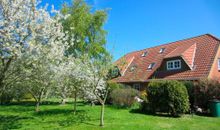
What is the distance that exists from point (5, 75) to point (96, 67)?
182 inches

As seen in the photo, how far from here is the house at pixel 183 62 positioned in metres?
23.1

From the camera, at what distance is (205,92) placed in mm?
18000

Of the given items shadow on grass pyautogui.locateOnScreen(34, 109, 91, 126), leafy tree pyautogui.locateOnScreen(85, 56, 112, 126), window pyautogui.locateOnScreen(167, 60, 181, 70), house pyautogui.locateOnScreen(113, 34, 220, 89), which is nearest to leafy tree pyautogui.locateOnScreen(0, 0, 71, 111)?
leafy tree pyautogui.locateOnScreen(85, 56, 112, 126)

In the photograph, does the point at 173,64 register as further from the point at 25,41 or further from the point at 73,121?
the point at 25,41

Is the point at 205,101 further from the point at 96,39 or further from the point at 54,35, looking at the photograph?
the point at 96,39

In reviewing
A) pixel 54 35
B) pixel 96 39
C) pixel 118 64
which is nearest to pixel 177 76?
pixel 96 39

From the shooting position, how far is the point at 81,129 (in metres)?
11.3

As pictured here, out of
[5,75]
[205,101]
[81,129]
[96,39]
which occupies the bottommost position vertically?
[81,129]

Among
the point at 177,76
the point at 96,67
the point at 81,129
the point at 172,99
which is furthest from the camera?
the point at 177,76

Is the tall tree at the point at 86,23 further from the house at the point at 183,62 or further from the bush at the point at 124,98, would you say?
the bush at the point at 124,98

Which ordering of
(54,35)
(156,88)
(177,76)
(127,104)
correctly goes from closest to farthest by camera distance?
(54,35) < (156,88) < (127,104) < (177,76)

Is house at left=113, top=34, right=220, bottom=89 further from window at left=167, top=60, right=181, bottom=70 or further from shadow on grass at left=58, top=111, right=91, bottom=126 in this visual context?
shadow on grass at left=58, top=111, right=91, bottom=126

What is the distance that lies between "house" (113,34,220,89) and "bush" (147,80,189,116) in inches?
142

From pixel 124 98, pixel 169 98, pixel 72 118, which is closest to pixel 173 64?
pixel 124 98
